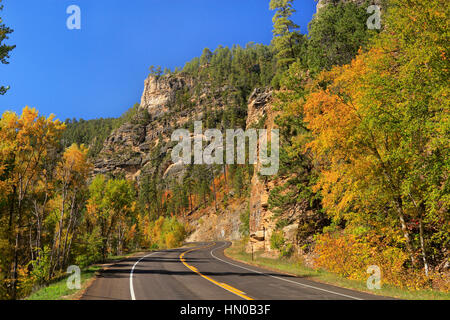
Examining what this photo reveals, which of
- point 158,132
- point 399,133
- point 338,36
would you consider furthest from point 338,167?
point 158,132

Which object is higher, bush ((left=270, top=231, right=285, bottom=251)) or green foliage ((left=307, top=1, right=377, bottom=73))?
green foliage ((left=307, top=1, right=377, bottom=73))

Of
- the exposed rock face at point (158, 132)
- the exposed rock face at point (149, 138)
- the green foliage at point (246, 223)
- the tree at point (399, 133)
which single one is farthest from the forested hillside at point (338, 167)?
the exposed rock face at point (149, 138)

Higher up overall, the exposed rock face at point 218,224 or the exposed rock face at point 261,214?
the exposed rock face at point 261,214

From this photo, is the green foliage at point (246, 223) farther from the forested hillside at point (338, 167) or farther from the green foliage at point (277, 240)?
the green foliage at point (277, 240)

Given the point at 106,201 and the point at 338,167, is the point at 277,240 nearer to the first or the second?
the point at 338,167

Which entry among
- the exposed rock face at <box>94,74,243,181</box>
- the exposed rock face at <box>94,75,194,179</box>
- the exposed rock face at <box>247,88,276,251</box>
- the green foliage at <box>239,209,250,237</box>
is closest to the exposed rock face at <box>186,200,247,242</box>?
the green foliage at <box>239,209,250,237</box>

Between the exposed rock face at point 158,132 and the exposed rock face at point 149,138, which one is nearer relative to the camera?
the exposed rock face at point 158,132

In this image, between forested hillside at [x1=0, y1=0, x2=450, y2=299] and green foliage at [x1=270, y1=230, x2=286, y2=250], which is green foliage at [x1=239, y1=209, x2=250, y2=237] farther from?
green foliage at [x1=270, y1=230, x2=286, y2=250]

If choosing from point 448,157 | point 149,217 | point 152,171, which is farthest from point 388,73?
point 152,171

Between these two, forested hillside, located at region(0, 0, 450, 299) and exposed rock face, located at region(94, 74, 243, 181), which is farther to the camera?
exposed rock face, located at region(94, 74, 243, 181)
